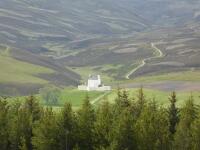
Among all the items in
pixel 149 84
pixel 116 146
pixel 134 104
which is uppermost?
pixel 149 84

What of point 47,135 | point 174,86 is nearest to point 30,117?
point 47,135

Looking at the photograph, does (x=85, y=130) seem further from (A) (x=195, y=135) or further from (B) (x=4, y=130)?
(A) (x=195, y=135)

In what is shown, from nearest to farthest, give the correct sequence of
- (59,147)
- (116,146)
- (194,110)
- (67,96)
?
(116,146), (59,147), (194,110), (67,96)

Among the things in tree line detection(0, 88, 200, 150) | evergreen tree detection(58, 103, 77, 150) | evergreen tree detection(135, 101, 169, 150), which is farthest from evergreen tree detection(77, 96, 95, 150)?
evergreen tree detection(135, 101, 169, 150)

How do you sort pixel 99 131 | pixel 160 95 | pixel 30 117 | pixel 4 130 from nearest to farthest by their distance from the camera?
pixel 99 131, pixel 4 130, pixel 30 117, pixel 160 95

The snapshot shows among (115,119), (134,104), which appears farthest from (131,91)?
(115,119)

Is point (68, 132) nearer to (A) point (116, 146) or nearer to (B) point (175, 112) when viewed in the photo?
(A) point (116, 146)

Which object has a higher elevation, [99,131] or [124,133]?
[99,131]

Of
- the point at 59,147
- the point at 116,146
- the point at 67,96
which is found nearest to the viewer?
the point at 116,146

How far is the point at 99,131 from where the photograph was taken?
226 feet

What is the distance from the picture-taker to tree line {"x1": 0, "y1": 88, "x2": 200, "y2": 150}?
66375mm

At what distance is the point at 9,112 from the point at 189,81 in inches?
3186

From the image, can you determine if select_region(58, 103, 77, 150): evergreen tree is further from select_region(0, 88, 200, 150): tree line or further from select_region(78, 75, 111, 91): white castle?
select_region(78, 75, 111, 91): white castle

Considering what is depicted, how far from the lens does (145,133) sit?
66.8m
